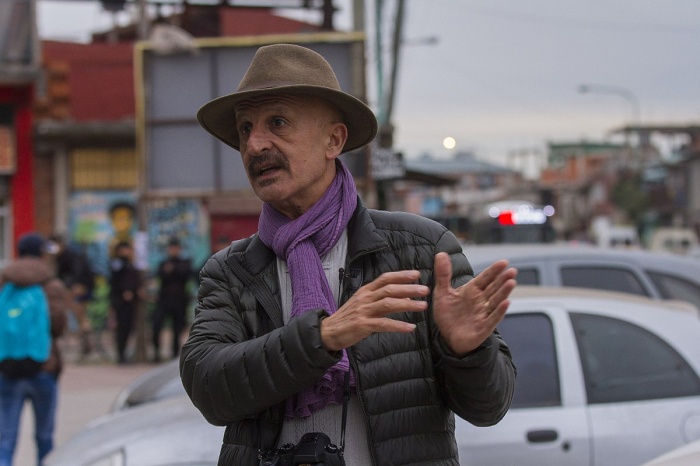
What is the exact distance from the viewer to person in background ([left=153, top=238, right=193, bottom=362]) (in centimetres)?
1304

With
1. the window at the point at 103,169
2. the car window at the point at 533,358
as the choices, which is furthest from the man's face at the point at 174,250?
the car window at the point at 533,358

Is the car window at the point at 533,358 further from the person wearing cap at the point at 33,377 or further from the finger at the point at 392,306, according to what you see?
the person wearing cap at the point at 33,377

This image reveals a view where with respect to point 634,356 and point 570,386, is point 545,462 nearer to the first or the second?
point 570,386

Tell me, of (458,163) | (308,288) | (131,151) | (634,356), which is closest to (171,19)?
(131,151)

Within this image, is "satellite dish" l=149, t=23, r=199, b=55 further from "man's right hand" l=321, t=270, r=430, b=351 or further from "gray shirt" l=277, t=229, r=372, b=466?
"man's right hand" l=321, t=270, r=430, b=351

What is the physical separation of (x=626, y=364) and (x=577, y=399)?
0.33m

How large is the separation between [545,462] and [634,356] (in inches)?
29.5

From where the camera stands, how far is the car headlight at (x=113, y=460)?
13.5 ft

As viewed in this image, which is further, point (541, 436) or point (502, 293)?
point (541, 436)

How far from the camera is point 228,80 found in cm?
1130

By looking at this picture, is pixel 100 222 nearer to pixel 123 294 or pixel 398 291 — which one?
pixel 123 294

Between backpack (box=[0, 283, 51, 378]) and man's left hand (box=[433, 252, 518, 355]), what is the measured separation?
4.66m

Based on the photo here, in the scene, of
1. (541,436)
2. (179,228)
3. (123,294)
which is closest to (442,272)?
(541,436)

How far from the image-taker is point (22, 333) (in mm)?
5883
